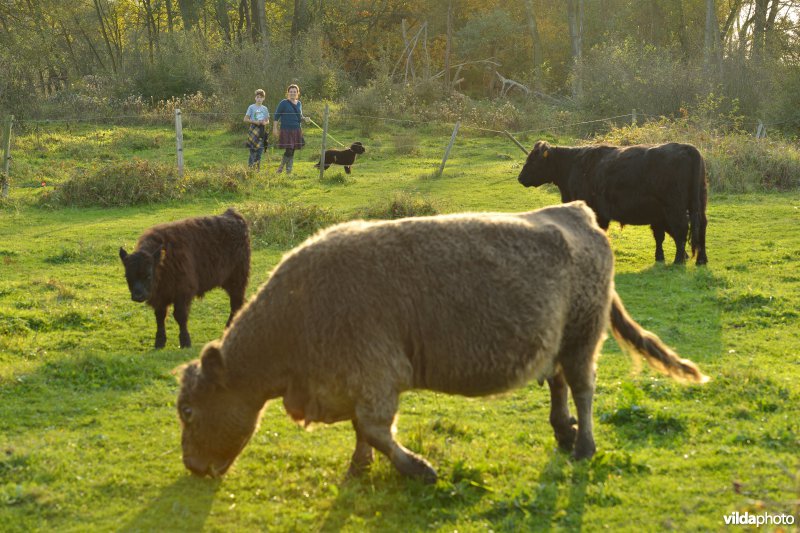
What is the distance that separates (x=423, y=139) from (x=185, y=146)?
8.96 m

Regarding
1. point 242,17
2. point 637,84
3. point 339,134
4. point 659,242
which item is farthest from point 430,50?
point 659,242

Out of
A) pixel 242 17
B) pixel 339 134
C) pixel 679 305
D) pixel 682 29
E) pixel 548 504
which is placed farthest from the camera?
pixel 242 17

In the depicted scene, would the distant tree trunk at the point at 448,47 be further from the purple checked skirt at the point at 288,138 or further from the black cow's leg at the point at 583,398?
the black cow's leg at the point at 583,398

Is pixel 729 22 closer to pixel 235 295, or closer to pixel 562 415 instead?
pixel 235 295

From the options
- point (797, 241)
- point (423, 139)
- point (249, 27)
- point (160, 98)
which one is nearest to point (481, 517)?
→ point (797, 241)

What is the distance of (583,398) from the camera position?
6.44 meters

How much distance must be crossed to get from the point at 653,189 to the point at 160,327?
836 cm

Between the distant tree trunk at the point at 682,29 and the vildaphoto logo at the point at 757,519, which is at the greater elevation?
the distant tree trunk at the point at 682,29

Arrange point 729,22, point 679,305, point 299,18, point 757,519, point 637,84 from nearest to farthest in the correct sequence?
point 757,519 < point 679,305 < point 637,84 < point 299,18 < point 729,22

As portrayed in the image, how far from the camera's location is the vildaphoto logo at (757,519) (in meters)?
5.13

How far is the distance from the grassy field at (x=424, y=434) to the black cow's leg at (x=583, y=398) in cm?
14

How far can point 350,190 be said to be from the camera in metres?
21.2

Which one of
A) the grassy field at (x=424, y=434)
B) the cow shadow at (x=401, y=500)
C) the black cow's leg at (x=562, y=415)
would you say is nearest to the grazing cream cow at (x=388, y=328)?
the cow shadow at (x=401, y=500)

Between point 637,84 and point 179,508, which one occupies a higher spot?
point 637,84
